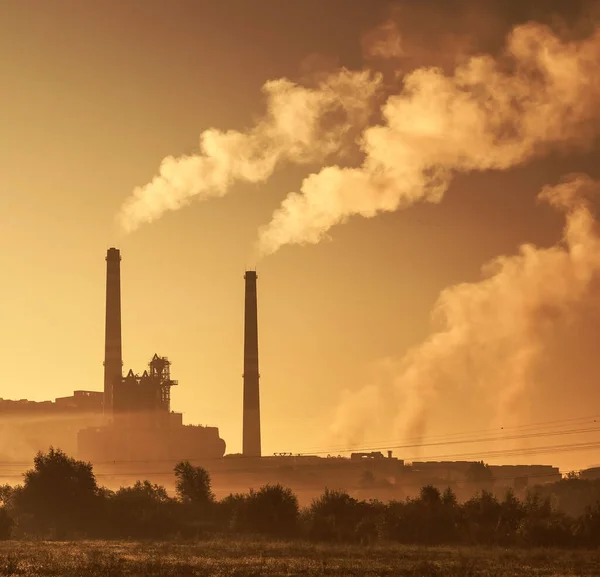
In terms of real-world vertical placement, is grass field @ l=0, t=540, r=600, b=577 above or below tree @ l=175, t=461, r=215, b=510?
below

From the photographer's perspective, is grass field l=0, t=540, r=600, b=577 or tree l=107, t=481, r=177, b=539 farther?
tree l=107, t=481, r=177, b=539

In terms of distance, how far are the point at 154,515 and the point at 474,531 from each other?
71.8 feet

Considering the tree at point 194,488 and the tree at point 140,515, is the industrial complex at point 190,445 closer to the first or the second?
the tree at point 194,488

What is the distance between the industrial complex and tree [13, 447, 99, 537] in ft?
158

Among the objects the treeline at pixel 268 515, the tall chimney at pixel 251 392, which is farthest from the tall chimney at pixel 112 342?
the treeline at pixel 268 515

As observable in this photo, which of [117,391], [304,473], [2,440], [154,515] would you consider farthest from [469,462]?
[154,515]

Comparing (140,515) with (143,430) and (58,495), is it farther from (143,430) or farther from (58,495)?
(143,430)

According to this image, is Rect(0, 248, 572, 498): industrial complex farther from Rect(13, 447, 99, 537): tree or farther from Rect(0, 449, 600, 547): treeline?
Rect(13, 447, 99, 537): tree

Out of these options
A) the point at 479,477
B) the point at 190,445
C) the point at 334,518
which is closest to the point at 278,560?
the point at 334,518

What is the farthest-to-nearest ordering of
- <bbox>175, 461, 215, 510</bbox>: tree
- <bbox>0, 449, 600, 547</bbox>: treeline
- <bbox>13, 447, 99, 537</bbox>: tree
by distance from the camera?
1. <bbox>175, 461, 215, 510</bbox>: tree
2. <bbox>13, 447, 99, 537</bbox>: tree
3. <bbox>0, 449, 600, 547</bbox>: treeline

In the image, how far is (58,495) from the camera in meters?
75.9

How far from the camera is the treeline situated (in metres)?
61.1

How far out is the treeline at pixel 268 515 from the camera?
6109cm

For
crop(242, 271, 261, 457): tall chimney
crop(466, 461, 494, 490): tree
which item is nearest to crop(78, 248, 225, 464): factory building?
crop(242, 271, 261, 457): tall chimney
